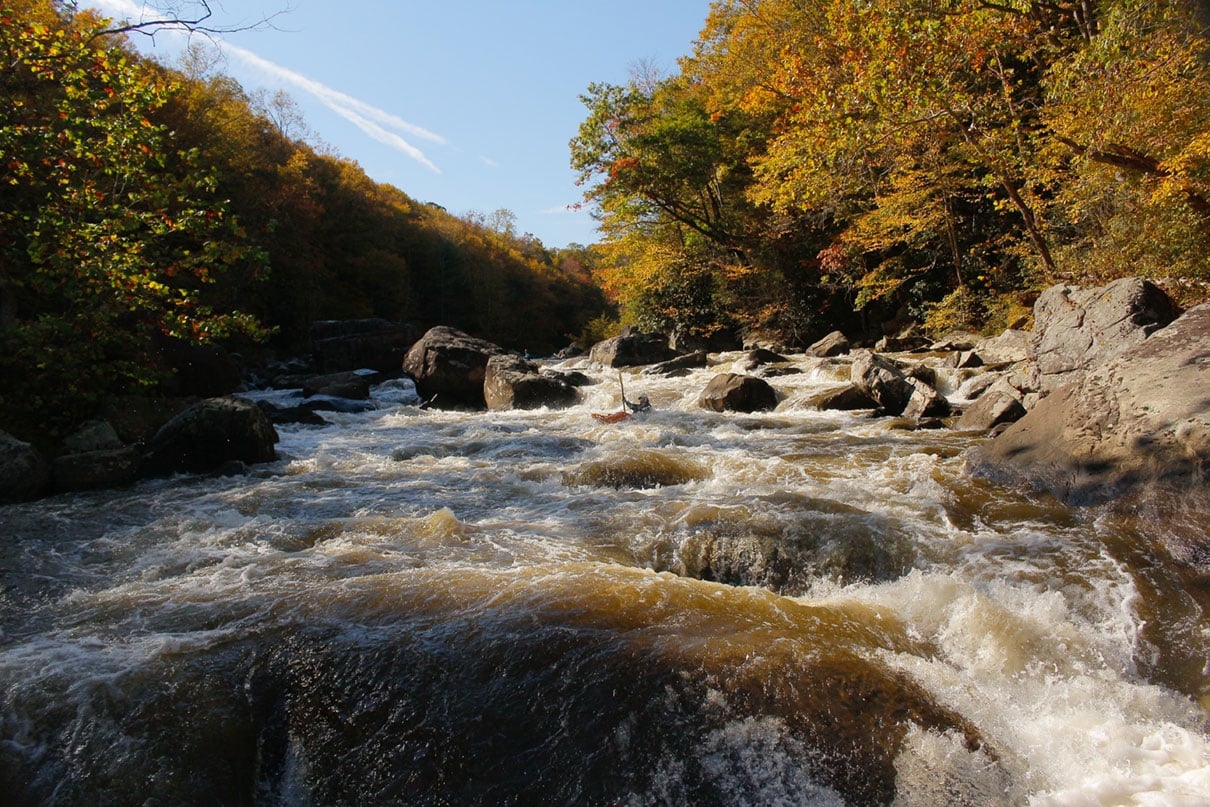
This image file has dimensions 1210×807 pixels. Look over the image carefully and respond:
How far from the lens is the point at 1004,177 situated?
10133 millimetres

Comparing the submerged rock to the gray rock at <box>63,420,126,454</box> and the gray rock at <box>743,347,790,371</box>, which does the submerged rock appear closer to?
the gray rock at <box>63,420,126,454</box>

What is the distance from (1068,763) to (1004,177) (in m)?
10.8

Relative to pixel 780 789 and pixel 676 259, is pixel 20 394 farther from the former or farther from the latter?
pixel 676 259

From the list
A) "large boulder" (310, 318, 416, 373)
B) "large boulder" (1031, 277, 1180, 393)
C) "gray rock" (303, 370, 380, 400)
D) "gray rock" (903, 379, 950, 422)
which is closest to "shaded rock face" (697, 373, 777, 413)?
"gray rock" (903, 379, 950, 422)

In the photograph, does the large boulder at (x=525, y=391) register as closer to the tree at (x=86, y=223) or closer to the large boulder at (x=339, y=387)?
the large boulder at (x=339, y=387)

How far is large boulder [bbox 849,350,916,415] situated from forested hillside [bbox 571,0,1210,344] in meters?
3.33

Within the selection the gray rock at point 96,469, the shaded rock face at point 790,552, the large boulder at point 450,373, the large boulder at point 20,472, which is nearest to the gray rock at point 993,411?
the shaded rock face at point 790,552

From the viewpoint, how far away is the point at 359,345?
19.6 metres

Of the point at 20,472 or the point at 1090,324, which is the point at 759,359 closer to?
the point at 1090,324

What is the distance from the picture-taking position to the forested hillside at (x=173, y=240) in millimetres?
5969

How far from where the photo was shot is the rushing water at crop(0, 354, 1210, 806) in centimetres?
228

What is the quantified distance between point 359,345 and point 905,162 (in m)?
16.7

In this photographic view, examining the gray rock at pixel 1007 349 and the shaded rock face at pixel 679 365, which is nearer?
the gray rock at pixel 1007 349

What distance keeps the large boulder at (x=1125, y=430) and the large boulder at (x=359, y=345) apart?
1807 cm
